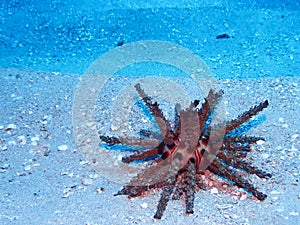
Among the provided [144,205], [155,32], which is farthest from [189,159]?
[155,32]

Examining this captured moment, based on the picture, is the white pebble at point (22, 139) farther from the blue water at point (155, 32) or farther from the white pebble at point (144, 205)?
the blue water at point (155, 32)

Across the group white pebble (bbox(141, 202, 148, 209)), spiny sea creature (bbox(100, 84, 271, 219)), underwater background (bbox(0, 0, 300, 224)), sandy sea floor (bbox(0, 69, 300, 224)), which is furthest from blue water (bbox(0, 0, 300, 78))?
white pebble (bbox(141, 202, 148, 209))

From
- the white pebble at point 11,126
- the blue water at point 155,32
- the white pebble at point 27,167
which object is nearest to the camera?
the white pebble at point 27,167

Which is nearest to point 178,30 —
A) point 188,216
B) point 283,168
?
point 283,168

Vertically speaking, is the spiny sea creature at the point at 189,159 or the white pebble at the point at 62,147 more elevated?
the spiny sea creature at the point at 189,159

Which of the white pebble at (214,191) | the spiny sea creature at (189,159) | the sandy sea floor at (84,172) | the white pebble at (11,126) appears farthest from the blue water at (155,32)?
the white pebble at (214,191)

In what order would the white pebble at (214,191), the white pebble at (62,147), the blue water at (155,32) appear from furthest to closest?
the blue water at (155,32)
the white pebble at (62,147)
the white pebble at (214,191)

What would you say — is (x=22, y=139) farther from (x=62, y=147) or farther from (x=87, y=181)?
(x=87, y=181)
